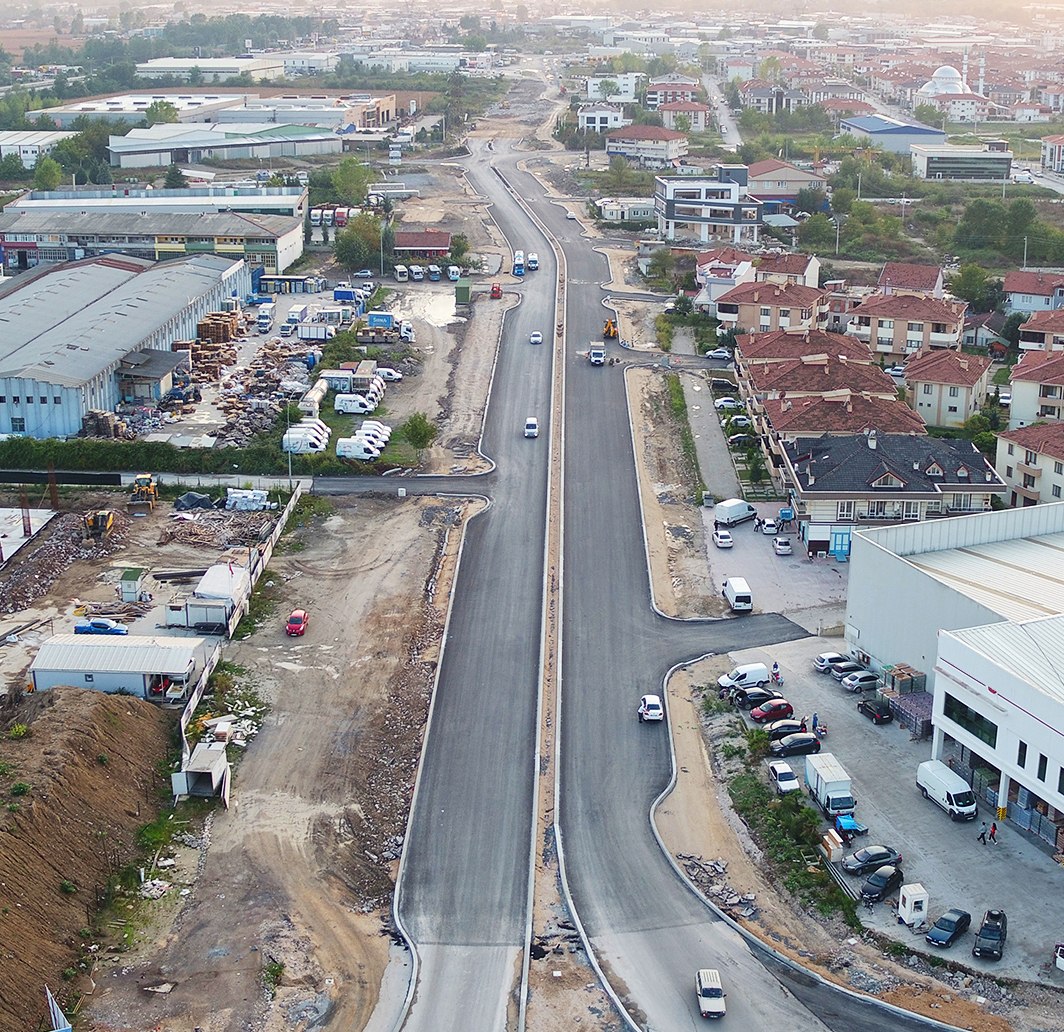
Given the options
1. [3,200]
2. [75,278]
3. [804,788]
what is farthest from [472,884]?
[3,200]

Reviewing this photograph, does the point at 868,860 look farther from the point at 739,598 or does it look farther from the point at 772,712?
the point at 739,598

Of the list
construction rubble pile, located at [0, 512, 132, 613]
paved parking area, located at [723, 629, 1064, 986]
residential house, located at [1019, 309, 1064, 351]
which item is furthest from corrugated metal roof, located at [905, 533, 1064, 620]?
residential house, located at [1019, 309, 1064, 351]

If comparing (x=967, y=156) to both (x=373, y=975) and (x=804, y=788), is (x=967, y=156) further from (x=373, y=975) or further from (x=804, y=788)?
(x=373, y=975)

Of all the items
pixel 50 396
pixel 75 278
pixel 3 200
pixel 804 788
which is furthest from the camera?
pixel 3 200

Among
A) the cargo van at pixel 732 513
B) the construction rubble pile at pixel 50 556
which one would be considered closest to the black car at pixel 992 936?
the cargo van at pixel 732 513

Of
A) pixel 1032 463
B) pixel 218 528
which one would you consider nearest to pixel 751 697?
pixel 1032 463

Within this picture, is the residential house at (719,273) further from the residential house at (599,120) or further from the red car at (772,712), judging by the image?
the residential house at (599,120)

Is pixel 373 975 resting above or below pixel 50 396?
below

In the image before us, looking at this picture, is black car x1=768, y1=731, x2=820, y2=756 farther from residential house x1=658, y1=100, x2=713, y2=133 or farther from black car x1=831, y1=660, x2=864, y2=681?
residential house x1=658, y1=100, x2=713, y2=133
